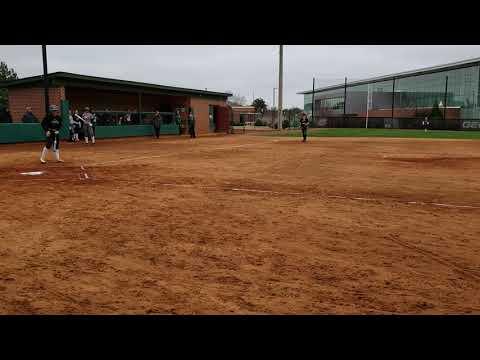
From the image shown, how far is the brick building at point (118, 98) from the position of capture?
23.9 meters

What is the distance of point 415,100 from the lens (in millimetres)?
61812

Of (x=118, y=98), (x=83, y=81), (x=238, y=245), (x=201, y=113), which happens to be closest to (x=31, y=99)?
(x=83, y=81)

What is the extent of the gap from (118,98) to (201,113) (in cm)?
816

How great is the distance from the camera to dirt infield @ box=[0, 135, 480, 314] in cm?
334

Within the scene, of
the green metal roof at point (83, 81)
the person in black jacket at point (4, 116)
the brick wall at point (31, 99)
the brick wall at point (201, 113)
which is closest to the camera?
the person in black jacket at point (4, 116)

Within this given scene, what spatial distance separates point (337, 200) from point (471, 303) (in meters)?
4.26

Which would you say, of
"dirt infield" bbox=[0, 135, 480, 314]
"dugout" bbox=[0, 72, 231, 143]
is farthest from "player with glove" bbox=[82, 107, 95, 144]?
"dirt infield" bbox=[0, 135, 480, 314]

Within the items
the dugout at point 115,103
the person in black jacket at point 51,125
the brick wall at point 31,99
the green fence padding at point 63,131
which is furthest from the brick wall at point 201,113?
the person in black jacket at point 51,125

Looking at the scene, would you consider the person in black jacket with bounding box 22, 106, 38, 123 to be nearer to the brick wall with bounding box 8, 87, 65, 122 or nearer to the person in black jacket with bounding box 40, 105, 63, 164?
the brick wall with bounding box 8, 87, 65, 122

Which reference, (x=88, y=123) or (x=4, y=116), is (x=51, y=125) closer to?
(x=88, y=123)

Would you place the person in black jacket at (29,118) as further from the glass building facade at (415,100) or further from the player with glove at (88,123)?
the glass building facade at (415,100)

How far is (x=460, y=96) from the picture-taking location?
53.9 meters
